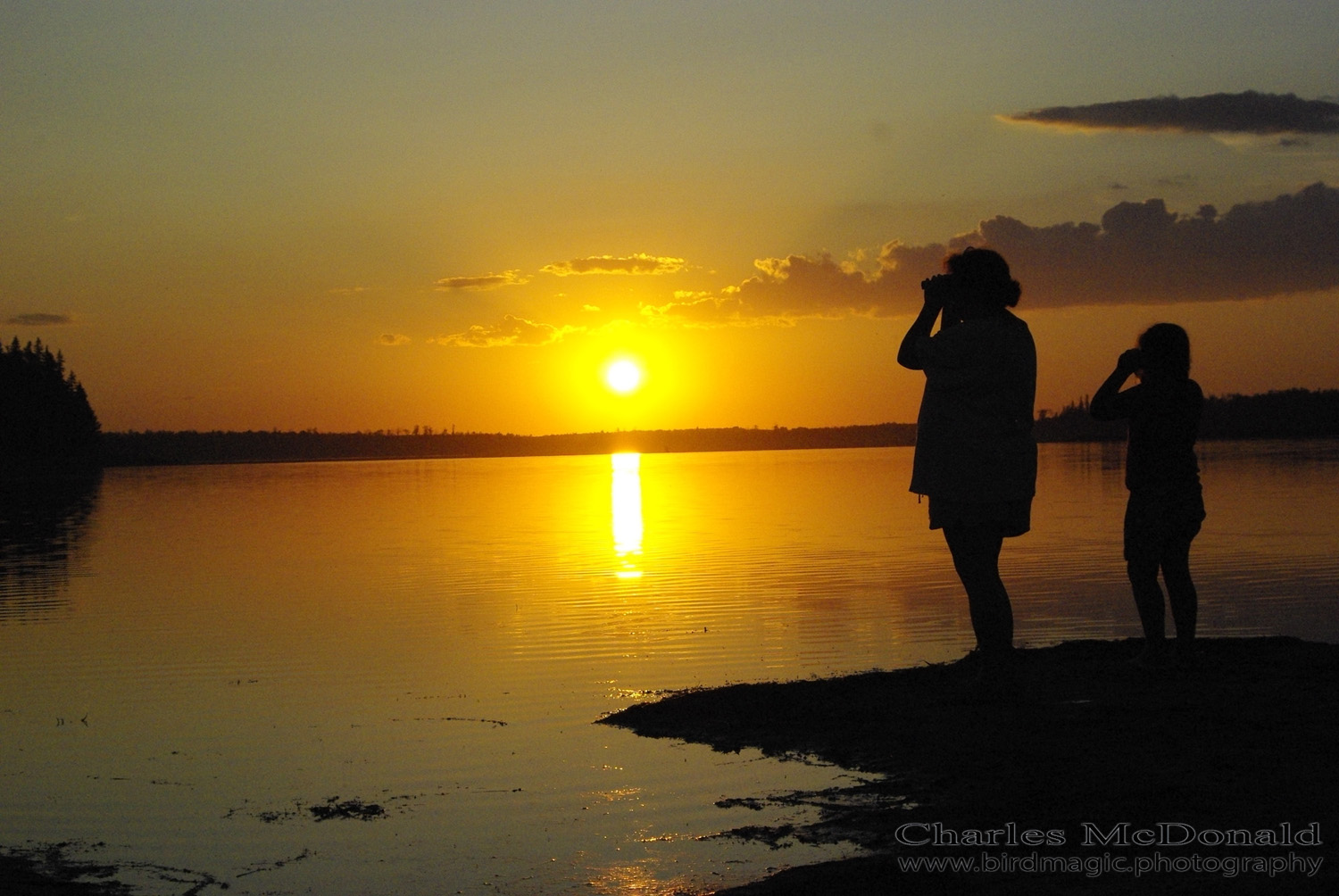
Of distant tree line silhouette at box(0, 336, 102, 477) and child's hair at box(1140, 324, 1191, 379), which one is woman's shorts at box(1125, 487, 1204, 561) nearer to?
child's hair at box(1140, 324, 1191, 379)

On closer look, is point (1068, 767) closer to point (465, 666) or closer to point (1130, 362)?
point (1130, 362)

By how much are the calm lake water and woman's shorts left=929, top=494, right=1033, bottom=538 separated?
1.60 m

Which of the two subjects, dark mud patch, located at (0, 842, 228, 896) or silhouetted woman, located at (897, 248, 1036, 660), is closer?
dark mud patch, located at (0, 842, 228, 896)

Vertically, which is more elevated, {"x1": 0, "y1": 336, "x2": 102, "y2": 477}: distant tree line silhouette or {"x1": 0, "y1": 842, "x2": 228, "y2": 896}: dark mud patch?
{"x1": 0, "y1": 336, "x2": 102, "y2": 477}: distant tree line silhouette

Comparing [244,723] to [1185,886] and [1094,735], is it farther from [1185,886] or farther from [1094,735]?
[1185,886]

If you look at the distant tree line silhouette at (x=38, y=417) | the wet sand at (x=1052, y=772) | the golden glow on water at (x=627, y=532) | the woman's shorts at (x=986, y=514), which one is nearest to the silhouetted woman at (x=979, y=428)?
the woman's shorts at (x=986, y=514)

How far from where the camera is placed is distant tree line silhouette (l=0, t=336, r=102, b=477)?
327ft

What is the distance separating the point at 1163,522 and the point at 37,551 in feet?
83.6

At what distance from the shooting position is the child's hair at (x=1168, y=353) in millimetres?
7484

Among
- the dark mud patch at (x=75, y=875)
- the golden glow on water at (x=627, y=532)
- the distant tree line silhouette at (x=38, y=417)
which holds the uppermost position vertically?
the distant tree line silhouette at (x=38, y=417)

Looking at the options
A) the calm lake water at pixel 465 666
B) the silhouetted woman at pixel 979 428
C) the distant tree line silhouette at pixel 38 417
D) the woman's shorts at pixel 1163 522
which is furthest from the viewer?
the distant tree line silhouette at pixel 38 417

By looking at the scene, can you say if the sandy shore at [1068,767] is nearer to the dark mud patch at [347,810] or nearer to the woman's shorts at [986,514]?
the woman's shorts at [986,514]

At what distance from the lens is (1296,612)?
13.4 meters

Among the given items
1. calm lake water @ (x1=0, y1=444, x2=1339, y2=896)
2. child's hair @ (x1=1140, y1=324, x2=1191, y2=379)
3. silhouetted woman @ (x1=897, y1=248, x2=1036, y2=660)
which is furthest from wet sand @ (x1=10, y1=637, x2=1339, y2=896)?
child's hair @ (x1=1140, y1=324, x2=1191, y2=379)
